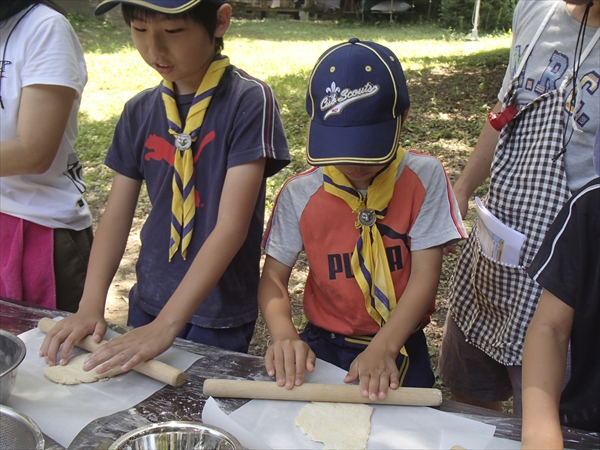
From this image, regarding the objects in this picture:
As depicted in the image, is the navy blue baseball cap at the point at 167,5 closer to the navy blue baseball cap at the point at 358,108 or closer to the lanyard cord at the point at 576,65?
the navy blue baseball cap at the point at 358,108

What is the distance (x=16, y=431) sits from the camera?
48.0 inches

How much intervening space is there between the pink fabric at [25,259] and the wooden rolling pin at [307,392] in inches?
39.4

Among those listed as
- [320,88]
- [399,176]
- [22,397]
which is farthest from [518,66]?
[22,397]

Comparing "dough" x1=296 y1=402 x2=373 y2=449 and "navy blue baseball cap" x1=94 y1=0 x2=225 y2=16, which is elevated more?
"navy blue baseball cap" x1=94 y1=0 x2=225 y2=16

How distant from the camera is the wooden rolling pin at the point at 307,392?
56.4 inches

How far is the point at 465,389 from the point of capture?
2201 mm

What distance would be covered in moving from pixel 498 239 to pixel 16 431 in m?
1.39

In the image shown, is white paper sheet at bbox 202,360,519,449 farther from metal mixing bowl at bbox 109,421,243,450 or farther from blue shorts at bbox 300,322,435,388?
blue shorts at bbox 300,322,435,388

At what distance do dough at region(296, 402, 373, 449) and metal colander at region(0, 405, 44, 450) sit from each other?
1.80ft

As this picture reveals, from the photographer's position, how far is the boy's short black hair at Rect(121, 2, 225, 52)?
1.67m

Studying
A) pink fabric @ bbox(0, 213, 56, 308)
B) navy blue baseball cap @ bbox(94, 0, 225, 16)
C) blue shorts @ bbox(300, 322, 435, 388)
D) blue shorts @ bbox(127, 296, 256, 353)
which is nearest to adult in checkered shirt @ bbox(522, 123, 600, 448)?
blue shorts @ bbox(300, 322, 435, 388)

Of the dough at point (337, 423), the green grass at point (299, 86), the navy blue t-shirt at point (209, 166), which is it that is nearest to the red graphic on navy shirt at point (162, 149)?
the navy blue t-shirt at point (209, 166)

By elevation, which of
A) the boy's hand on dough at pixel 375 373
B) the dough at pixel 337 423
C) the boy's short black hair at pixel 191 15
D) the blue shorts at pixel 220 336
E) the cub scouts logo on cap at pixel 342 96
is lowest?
the blue shorts at pixel 220 336

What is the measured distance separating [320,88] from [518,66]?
0.70m
